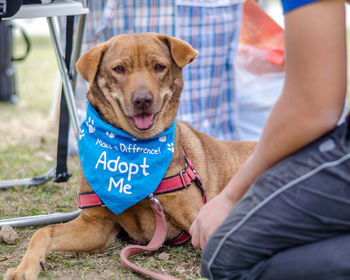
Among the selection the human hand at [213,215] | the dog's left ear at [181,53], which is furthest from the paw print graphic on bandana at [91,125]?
the human hand at [213,215]

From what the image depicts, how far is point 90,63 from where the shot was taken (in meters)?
2.84

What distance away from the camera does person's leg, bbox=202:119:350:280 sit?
176 cm

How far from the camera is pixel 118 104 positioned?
2.83 meters

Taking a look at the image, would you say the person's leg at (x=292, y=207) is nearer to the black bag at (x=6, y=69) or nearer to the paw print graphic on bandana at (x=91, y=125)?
the paw print graphic on bandana at (x=91, y=125)

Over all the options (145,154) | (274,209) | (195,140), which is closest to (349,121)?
(274,209)

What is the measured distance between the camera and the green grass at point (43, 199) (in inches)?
103

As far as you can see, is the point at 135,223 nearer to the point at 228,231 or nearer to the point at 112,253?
the point at 112,253

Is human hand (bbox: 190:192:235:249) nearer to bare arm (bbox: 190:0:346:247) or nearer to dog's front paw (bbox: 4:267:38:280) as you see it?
bare arm (bbox: 190:0:346:247)

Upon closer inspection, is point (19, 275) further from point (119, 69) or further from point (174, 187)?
point (119, 69)

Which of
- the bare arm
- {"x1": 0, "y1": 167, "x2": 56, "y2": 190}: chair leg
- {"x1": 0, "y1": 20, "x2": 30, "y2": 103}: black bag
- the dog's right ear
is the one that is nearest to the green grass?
{"x1": 0, "y1": 167, "x2": 56, "y2": 190}: chair leg

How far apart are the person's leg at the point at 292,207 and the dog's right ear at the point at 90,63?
49.3 inches

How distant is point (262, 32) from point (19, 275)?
3342 millimetres

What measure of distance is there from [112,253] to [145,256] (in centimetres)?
19

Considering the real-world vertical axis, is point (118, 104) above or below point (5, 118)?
above
